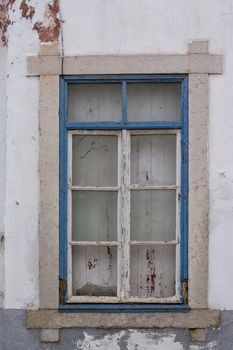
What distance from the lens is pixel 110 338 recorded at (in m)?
4.75

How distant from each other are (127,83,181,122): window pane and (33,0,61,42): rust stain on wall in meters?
0.70

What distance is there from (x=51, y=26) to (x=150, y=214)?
1660 millimetres

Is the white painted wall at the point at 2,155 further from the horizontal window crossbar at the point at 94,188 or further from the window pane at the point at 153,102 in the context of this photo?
the window pane at the point at 153,102

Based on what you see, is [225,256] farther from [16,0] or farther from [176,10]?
[16,0]

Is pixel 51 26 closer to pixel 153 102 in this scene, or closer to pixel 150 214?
pixel 153 102

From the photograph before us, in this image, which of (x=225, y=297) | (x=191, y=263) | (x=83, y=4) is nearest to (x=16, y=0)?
(x=83, y=4)

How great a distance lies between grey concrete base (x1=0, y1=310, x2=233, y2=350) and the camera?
15.5ft

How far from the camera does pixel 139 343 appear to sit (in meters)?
4.74

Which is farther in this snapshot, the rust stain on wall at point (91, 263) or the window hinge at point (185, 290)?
the rust stain on wall at point (91, 263)

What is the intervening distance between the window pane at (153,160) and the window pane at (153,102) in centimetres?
16

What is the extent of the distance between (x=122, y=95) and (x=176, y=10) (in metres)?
0.77

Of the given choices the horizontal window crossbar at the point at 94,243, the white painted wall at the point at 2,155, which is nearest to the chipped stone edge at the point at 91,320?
the white painted wall at the point at 2,155

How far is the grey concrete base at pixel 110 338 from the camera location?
15.5 ft

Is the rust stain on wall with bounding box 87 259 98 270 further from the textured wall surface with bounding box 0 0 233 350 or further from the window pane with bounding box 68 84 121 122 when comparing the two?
the window pane with bounding box 68 84 121 122
